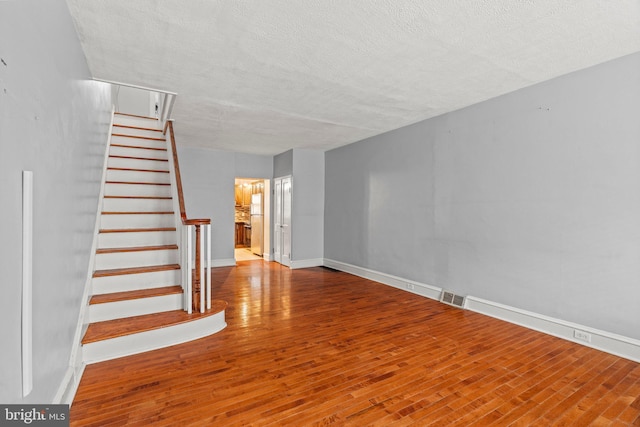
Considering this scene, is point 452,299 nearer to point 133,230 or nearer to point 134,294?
point 134,294

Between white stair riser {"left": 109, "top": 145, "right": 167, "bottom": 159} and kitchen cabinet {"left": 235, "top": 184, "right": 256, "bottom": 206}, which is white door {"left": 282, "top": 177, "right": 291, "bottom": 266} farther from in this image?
kitchen cabinet {"left": 235, "top": 184, "right": 256, "bottom": 206}

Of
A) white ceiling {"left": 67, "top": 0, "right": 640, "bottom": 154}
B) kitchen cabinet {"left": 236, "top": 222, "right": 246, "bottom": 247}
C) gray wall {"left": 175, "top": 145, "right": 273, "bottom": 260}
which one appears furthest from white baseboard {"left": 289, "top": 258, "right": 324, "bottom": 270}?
kitchen cabinet {"left": 236, "top": 222, "right": 246, "bottom": 247}

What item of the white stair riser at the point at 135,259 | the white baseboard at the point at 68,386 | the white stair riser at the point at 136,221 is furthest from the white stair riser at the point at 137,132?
the white baseboard at the point at 68,386

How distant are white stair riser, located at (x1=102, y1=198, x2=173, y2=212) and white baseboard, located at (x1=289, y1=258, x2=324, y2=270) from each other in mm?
3252

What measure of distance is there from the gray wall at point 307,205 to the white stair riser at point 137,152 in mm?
2785

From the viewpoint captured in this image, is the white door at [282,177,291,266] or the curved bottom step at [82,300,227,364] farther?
the white door at [282,177,291,266]

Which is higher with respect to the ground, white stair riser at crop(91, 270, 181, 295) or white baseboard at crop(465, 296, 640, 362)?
white stair riser at crop(91, 270, 181, 295)

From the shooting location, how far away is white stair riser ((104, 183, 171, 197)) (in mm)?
4303

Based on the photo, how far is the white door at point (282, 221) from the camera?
7203mm

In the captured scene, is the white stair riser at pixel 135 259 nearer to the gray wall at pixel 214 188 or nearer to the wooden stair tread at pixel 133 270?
the wooden stair tread at pixel 133 270

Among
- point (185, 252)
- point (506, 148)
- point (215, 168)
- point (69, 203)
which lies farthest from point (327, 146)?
point (69, 203)

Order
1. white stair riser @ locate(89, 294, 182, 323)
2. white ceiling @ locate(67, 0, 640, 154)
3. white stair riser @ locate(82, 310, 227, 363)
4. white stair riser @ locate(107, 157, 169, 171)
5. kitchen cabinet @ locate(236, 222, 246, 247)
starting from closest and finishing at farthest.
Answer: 1. white ceiling @ locate(67, 0, 640, 154)
2. white stair riser @ locate(82, 310, 227, 363)
3. white stair riser @ locate(89, 294, 182, 323)
4. white stair riser @ locate(107, 157, 169, 171)
5. kitchen cabinet @ locate(236, 222, 246, 247)

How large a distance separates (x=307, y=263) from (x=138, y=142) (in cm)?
411

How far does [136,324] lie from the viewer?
2945 millimetres
